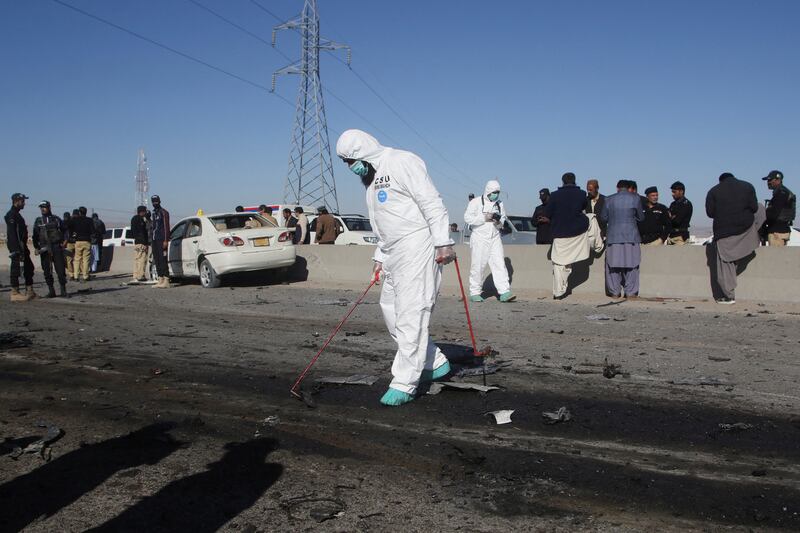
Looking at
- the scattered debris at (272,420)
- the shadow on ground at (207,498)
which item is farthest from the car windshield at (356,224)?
the shadow on ground at (207,498)

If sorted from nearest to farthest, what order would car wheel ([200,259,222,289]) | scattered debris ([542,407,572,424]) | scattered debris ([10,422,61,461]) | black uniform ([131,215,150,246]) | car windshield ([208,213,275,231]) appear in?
1. scattered debris ([10,422,61,461])
2. scattered debris ([542,407,572,424])
3. car wheel ([200,259,222,289])
4. car windshield ([208,213,275,231])
5. black uniform ([131,215,150,246])

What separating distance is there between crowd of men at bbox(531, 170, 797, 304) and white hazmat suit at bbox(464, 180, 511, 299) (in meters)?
1.04

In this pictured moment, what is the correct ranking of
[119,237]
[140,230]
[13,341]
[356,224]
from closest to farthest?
[13,341] → [140,230] → [356,224] → [119,237]

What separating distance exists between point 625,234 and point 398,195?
8.28m

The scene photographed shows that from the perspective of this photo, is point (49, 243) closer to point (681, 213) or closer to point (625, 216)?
point (625, 216)

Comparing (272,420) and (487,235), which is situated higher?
(487,235)

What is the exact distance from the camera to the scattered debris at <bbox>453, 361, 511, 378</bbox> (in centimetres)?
645

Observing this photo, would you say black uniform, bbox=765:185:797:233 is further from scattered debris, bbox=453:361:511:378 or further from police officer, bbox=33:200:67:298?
police officer, bbox=33:200:67:298

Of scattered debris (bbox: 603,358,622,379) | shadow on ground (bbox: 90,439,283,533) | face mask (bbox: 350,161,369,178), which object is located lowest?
scattered debris (bbox: 603,358,622,379)

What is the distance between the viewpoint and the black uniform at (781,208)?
12445 mm

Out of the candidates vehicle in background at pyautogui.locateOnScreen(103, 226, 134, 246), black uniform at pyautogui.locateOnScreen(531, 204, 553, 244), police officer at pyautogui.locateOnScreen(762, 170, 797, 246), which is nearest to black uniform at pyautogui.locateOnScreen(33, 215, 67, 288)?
black uniform at pyautogui.locateOnScreen(531, 204, 553, 244)

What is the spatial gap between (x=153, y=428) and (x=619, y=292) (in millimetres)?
10096

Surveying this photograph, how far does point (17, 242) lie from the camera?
545 inches

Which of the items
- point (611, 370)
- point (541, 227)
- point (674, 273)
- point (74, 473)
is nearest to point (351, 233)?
point (541, 227)
